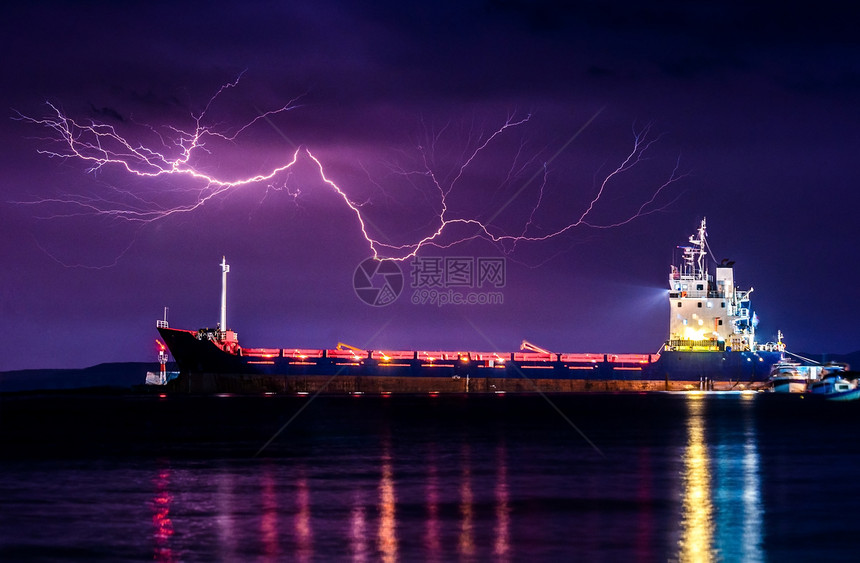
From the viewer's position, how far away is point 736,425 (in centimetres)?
4491

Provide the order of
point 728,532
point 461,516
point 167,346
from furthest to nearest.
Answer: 1. point 167,346
2. point 461,516
3. point 728,532

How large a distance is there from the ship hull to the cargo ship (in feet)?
0.29

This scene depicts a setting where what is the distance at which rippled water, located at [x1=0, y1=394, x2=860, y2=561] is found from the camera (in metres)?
15.0

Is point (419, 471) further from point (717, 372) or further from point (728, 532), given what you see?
point (717, 372)

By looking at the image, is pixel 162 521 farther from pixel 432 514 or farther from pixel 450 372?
pixel 450 372

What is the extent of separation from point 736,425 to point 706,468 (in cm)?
1972

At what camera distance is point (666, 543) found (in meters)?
15.2

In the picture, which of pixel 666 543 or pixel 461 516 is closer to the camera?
pixel 666 543

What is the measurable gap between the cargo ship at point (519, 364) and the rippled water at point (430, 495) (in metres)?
60.7

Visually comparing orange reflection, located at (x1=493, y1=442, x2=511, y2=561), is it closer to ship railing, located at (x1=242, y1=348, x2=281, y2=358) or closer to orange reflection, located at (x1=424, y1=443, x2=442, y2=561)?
orange reflection, located at (x1=424, y1=443, x2=442, y2=561)

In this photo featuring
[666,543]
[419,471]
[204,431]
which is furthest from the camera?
[204,431]

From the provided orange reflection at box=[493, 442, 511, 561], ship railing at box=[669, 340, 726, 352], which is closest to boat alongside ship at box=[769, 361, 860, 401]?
ship railing at box=[669, 340, 726, 352]

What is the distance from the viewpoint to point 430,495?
20453 millimetres

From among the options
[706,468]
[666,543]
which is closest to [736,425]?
[706,468]
